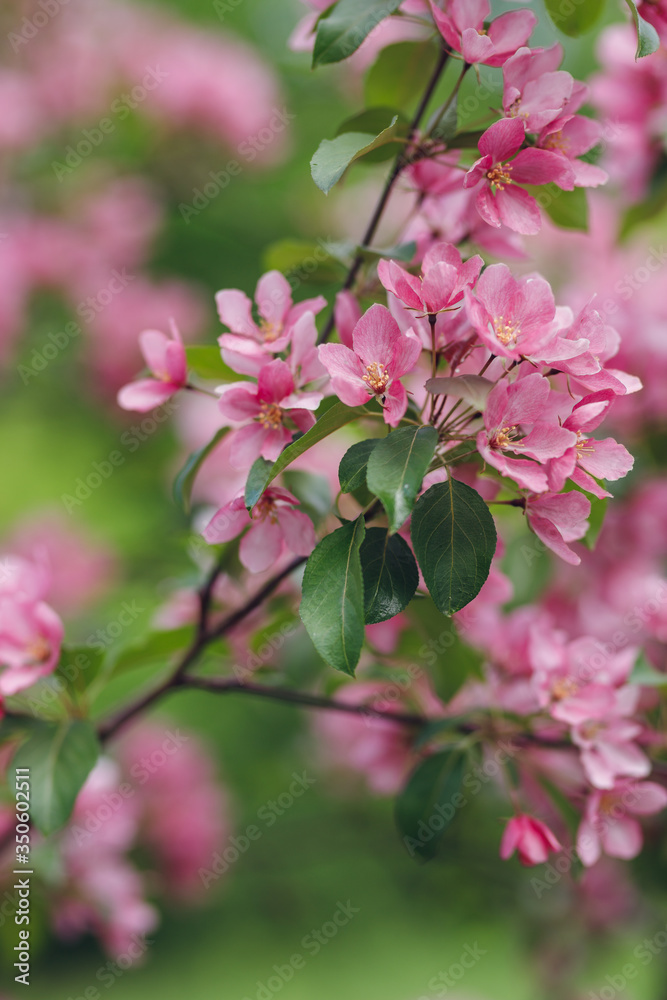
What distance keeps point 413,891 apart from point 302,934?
346mm

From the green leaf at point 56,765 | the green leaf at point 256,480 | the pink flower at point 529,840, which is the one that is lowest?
the green leaf at point 56,765

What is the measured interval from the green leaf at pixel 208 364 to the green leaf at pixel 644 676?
506 millimetres

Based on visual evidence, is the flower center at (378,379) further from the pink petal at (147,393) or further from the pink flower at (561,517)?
the pink petal at (147,393)

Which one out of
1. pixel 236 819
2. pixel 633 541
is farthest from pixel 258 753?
pixel 633 541

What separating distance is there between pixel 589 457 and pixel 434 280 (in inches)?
6.5

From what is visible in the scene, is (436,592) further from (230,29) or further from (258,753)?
(230,29)

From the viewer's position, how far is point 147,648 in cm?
90

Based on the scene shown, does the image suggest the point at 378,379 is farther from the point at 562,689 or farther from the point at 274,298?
the point at 562,689

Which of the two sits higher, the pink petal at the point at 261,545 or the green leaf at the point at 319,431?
the green leaf at the point at 319,431

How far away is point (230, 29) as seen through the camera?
9.07 feet

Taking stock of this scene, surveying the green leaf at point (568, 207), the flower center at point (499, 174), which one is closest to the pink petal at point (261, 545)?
the flower center at point (499, 174)

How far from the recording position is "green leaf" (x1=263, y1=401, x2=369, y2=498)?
57cm

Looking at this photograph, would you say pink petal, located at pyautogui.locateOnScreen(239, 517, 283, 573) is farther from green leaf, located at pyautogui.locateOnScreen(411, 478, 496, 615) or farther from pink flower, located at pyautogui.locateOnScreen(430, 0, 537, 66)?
pink flower, located at pyautogui.locateOnScreen(430, 0, 537, 66)

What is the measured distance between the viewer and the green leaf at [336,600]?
56 centimetres
